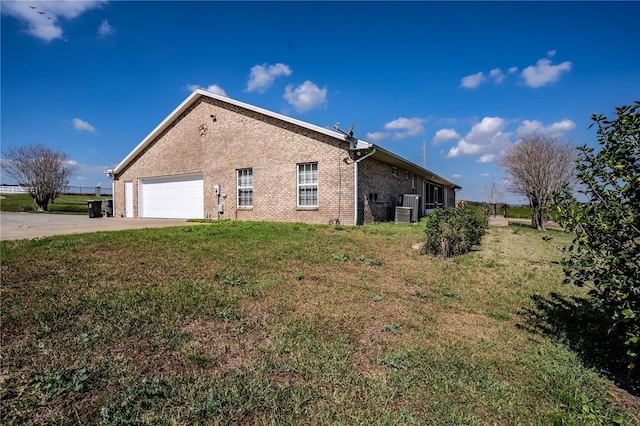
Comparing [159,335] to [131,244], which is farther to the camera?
[131,244]

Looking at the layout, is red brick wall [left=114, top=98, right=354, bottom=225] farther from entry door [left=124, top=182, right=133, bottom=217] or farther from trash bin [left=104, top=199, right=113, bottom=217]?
trash bin [left=104, top=199, right=113, bottom=217]

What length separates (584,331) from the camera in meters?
3.73

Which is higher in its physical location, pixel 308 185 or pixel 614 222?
pixel 308 185

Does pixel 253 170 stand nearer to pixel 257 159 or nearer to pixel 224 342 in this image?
pixel 257 159

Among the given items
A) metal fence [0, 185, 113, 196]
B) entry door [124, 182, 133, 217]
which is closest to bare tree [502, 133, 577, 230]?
entry door [124, 182, 133, 217]

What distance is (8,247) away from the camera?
5.88 meters

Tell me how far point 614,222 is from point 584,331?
6.40 ft

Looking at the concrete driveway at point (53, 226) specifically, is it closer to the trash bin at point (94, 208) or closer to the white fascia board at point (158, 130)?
the trash bin at point (94, 208)

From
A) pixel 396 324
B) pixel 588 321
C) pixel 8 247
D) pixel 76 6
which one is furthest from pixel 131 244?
pixel 588 321

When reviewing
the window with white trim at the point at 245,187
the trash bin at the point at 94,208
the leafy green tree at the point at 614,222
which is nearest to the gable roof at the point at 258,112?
the trash bin at the point at 94,208

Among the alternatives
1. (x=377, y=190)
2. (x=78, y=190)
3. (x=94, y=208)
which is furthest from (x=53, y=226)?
(x=78, y=190)

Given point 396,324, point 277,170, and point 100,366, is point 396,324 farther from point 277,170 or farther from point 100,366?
point 277,170

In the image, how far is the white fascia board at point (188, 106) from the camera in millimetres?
11836

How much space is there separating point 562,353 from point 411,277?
2.48 m
